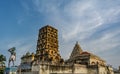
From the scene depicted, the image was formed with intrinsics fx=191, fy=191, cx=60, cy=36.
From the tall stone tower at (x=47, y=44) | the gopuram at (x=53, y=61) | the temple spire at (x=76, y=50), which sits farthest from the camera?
the temple spire at (x=76, y=50)

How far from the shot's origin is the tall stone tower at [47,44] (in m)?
61.2

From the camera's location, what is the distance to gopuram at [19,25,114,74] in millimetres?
46056

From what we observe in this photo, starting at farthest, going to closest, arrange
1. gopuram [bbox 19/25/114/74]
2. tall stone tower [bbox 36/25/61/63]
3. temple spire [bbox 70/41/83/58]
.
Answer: temple spire [bbox 70/41/83/58]
tall stone tower [bbox 36/25/61/63]
gopuram [bbox 19/25/114/74]

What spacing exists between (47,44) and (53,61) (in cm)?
1100

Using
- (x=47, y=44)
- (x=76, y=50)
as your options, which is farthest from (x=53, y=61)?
(x=76, y=50)

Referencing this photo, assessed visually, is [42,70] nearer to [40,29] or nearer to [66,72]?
[66,72]

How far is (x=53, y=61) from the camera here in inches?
2056

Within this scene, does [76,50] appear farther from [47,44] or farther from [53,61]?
[53,61]

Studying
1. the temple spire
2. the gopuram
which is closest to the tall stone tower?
the gopuram

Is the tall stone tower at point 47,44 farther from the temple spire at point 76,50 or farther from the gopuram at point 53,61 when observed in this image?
the temple spire at point 76,50

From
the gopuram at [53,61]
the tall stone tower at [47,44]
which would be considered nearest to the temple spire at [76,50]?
the gopuram at [53,61]

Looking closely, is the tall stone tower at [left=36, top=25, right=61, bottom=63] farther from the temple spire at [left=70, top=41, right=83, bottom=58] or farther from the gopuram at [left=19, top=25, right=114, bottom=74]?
the temple spire at [left=70, top=41, right=83, bottom=58]

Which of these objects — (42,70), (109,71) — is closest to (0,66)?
(42,70)

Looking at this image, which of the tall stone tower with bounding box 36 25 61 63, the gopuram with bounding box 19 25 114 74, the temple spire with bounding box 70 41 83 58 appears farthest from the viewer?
the temple spire with bounding box 70 41 83 58
